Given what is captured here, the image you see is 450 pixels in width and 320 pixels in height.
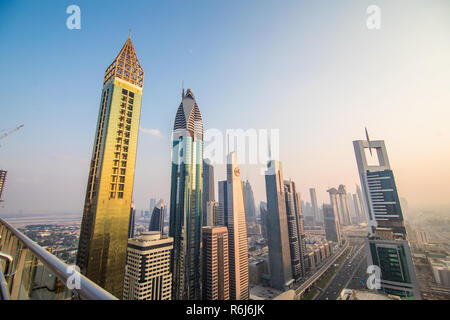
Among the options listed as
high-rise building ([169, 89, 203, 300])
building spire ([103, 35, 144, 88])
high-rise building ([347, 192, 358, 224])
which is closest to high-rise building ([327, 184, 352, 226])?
high-rise building ([347, 192, 358, 224])

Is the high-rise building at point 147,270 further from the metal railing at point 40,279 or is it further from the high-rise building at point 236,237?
the metal railing at point 40,279

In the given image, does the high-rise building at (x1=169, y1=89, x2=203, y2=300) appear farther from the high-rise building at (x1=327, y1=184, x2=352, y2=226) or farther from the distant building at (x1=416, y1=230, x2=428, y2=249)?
the high-rise building at (x1=327, y1=184, x2=352, y2=226)

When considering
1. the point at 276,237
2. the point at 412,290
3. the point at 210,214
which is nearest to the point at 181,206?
the point at 210,214

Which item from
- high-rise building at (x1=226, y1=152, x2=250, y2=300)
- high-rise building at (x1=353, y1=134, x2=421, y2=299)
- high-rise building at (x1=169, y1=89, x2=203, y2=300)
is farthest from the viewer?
high-rise building at (x1=169, y1=89, x2=203, y2=300)
